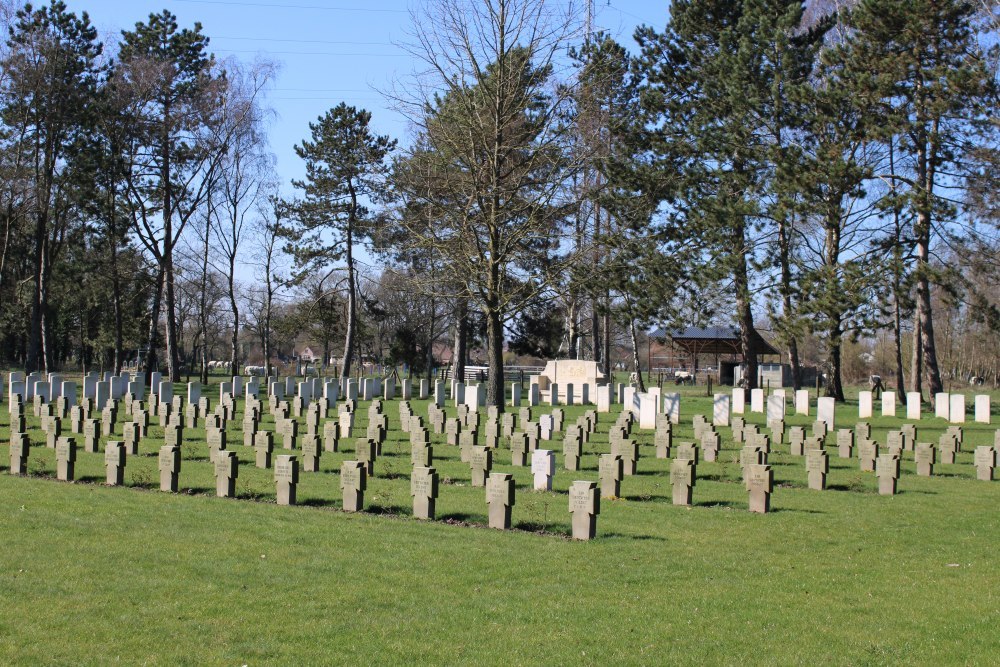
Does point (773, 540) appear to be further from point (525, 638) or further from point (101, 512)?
point (101, 512)

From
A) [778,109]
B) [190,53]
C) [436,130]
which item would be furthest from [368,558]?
[190,53]

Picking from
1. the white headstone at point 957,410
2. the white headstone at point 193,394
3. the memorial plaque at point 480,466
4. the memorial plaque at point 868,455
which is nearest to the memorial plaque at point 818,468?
the memorial plaque at point 868,455

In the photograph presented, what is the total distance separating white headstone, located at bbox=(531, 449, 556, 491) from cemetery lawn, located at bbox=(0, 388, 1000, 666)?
0.18 meters

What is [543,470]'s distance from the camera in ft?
43.2

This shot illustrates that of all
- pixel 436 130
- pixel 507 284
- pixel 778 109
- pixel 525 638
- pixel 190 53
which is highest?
pixel 190 53

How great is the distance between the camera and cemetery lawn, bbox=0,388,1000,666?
610cm

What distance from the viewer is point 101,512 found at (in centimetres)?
1030

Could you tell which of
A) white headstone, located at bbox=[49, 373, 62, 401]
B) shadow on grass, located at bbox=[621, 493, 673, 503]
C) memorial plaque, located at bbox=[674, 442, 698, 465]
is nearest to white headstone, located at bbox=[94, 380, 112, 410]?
white headstone, located at bbox=[49, 373, 62, 401]

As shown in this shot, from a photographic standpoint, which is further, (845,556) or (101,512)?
(101,512)

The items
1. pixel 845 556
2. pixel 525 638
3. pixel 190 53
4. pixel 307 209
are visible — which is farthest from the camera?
pixel 307 209

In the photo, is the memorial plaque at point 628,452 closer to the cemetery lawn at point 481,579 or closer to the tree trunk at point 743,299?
the cemetery lawn at point 481,579

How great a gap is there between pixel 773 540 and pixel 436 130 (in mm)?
17389

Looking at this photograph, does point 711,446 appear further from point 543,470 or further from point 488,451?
point 488,451

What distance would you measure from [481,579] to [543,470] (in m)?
5.36
